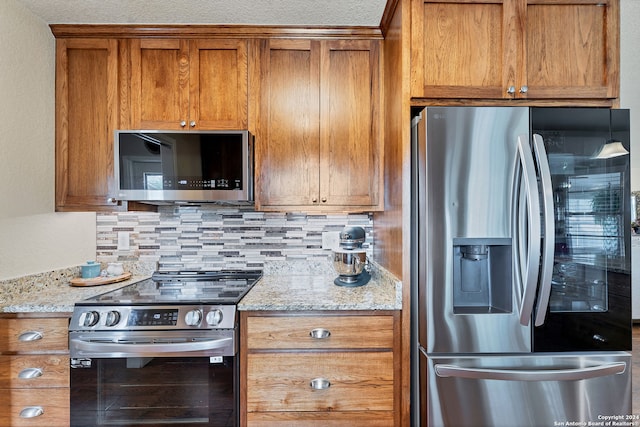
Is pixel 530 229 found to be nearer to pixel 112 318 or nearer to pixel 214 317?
pixel 214 317

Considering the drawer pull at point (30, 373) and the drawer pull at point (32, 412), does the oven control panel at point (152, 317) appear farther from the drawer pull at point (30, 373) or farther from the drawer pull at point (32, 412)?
the drawer pull at point (32, 412)

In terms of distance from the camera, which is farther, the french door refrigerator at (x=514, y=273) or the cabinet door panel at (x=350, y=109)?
the cabinet door panel at (x=350, y=109)

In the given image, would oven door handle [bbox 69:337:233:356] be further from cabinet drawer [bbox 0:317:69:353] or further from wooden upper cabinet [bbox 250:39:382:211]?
wooden upper cabinet [bbox 250:39:382:211]

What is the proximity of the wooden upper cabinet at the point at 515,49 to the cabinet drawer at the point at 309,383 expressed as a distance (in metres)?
1.26

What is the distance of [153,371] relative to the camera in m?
1.45

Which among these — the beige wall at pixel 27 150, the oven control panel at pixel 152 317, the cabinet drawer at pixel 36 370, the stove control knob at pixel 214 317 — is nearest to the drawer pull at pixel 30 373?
the cabinet drawer at pixel 36 370

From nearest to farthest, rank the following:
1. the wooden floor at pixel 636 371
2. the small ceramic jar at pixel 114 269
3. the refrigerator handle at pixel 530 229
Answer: the refrigerator handle at pixel 530 229
the small ceramic jar at pixel 114 269
the wooden floor at pixel 636 371

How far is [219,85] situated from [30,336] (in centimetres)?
151

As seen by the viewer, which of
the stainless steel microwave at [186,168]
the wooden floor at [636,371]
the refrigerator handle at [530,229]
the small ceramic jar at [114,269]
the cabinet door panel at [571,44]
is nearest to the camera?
the refrigerator handle at [530,229]

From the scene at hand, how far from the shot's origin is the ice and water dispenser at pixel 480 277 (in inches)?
54.4

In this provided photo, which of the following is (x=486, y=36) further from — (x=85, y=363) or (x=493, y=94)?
(x=85, y=363)

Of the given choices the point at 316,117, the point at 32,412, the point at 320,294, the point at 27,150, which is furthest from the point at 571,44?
the point at 32,412

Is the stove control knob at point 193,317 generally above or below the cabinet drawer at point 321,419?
above

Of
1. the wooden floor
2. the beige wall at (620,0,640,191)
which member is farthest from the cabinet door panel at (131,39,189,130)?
the wooden floor
